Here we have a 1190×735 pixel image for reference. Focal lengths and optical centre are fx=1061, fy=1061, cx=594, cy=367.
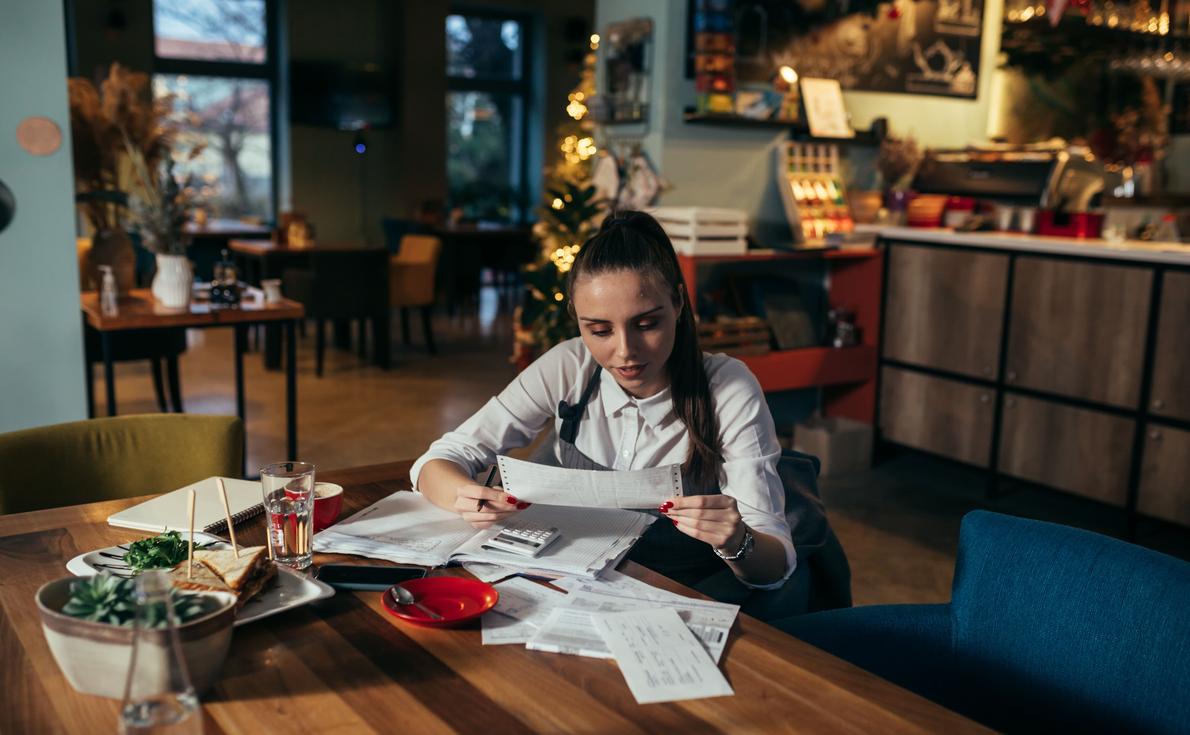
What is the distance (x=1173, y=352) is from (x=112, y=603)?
3.72m

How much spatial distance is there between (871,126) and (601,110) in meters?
1.38

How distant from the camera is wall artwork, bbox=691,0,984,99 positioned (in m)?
4.81

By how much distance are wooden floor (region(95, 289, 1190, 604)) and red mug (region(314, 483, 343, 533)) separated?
2.12 metres

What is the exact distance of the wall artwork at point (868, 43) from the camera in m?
4.81

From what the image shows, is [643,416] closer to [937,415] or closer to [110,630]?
[110,630]

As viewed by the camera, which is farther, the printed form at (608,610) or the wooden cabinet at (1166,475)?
the wooden cabinet at (1166,475)

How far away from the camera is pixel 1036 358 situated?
4.27 meters

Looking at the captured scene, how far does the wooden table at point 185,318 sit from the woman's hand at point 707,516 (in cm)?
288

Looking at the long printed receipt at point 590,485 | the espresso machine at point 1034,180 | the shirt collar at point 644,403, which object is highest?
the espresso machine at point 1034,180

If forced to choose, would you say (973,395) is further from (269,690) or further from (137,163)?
(269,690)

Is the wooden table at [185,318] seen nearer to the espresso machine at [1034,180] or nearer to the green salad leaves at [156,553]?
the green salad leaves at [156,553]

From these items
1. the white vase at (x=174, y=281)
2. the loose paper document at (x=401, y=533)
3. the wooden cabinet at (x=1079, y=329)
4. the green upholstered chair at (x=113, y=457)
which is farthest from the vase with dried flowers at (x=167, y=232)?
the wooden cabinet at (x=1079, y=329)

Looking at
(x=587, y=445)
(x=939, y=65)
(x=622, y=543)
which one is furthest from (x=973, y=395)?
(x=622, y=543)

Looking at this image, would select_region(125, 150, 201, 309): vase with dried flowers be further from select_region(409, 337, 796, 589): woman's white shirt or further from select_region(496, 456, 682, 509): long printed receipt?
select_region(496, 456, 682, 509): long printed receipt
